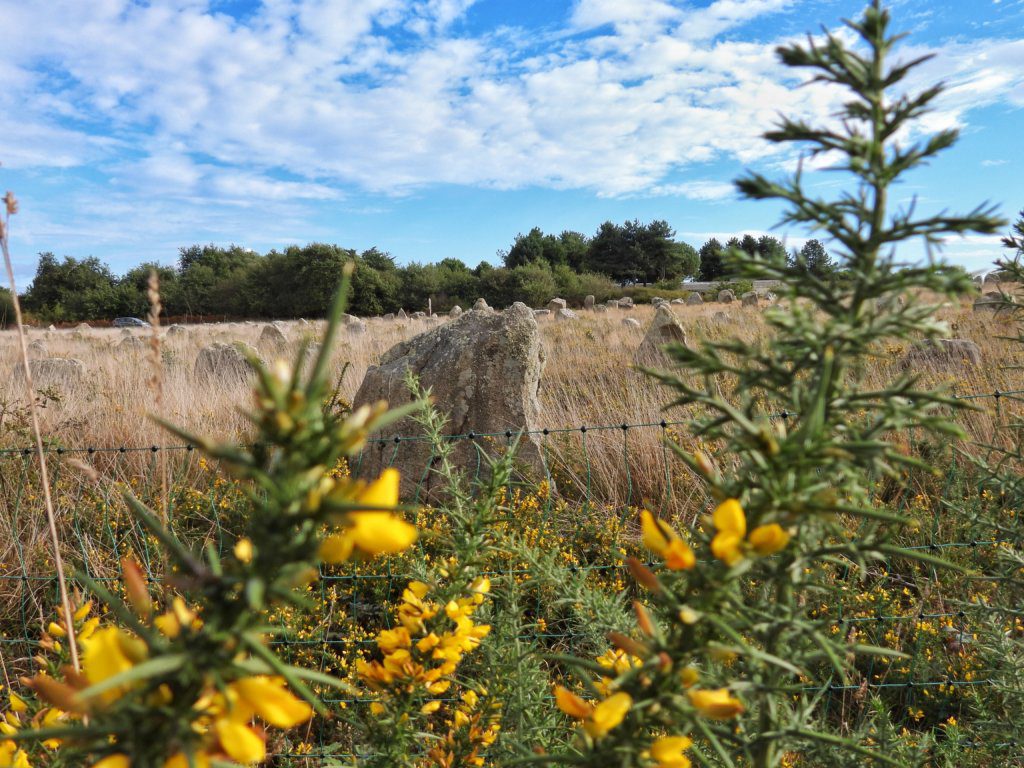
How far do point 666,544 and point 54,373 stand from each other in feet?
28.3

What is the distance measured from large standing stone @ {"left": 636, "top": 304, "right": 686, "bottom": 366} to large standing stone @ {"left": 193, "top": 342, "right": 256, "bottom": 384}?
4.76 m

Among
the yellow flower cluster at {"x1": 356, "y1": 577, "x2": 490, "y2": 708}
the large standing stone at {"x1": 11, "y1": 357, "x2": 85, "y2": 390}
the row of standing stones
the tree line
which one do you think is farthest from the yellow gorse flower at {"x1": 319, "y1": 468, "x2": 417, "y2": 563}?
the tree line

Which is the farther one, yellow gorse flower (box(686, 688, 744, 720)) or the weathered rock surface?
the weathered rock surface

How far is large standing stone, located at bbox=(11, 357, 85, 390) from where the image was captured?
6492 millimetres

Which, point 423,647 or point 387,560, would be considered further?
point 387,560

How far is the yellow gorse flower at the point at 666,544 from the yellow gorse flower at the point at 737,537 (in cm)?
3

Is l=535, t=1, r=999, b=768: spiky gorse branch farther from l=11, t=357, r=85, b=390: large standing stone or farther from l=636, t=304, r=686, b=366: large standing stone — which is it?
l=11, t=357, r=85, b=390: large standing stone

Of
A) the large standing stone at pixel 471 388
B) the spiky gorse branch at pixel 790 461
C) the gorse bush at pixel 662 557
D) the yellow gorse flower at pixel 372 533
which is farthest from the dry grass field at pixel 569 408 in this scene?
the yellow gorse flower at pixel 372 533

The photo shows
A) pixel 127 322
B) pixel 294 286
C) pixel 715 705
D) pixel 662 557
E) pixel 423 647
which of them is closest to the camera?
pixel 715 705

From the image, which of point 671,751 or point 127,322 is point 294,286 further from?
point 671,751

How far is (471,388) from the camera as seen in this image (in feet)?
14.9

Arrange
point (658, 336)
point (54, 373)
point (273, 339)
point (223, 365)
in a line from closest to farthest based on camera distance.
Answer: point (54, 373), point (223, 365), point (658, 336), point (273, 339)

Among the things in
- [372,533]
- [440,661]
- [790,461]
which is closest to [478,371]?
[440,661]

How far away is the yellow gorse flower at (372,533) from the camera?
37cm
